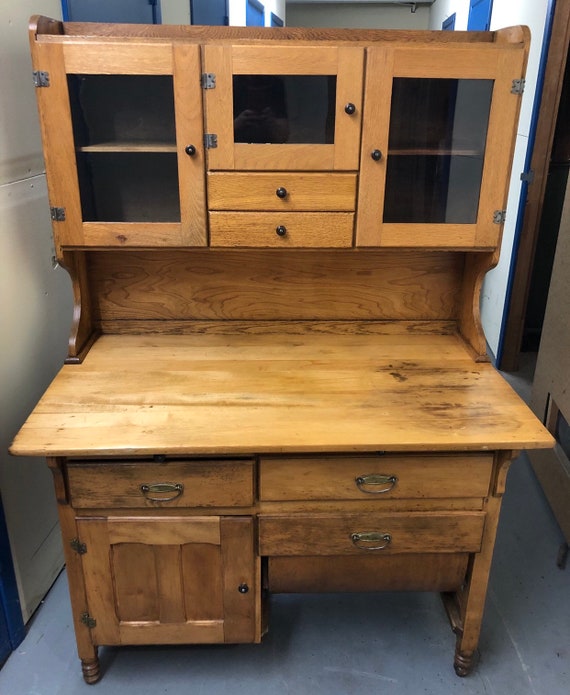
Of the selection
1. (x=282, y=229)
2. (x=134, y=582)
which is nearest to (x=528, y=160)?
(x=282, y=229)

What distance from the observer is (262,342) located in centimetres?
177

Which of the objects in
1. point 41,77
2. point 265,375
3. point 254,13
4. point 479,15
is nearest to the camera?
Answer: point 41,77

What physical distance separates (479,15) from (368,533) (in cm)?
395

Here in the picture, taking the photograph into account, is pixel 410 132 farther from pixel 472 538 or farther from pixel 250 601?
pixel 250 601

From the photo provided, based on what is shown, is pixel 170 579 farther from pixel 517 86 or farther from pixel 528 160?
pixel 528 160

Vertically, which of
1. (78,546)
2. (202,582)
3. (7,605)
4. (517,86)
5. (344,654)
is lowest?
(344,654)

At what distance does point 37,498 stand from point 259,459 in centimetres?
85

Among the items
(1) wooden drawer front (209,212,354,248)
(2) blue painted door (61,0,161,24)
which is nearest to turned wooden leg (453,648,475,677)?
(1) wooden drawer front (209,212,354,248)

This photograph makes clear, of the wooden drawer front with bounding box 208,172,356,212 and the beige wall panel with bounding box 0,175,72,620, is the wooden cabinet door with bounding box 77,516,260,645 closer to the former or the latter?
the beige wall panel with bounding box 0,175,72,620

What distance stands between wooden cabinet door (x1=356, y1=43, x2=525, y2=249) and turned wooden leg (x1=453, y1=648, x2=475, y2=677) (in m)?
1.08

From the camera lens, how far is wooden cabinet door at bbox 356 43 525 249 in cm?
138

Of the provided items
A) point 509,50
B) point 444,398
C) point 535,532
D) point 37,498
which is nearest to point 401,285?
point 444,398

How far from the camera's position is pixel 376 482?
4.58 ft

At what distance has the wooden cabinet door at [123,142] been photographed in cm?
135
